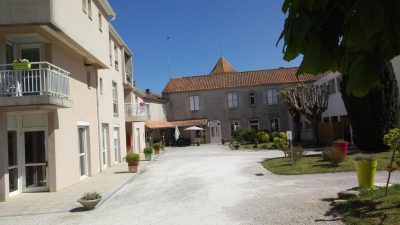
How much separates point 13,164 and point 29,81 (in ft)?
9.66

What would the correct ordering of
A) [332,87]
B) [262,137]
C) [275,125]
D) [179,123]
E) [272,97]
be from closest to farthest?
[332,87]
[262,137]
[275,125]
[272,97]
[179,123]

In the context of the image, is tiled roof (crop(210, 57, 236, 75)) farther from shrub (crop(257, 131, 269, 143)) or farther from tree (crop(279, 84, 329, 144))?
tree (crop(279, 84, 329, 144))

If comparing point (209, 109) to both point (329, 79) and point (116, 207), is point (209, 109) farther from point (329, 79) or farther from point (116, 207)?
point (116, 207)

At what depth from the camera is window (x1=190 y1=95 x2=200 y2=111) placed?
5662 centimetres

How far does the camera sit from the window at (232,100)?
181 feet

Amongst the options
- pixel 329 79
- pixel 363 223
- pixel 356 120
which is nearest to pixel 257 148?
pixel 329 79

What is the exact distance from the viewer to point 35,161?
1655 cm

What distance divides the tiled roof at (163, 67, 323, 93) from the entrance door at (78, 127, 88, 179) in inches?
1398

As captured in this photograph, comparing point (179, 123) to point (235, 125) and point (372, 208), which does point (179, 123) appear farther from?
point (372, 208)

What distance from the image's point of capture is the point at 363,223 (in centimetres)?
826

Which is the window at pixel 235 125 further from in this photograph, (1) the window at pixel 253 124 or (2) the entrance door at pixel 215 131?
(2) the entrance door at pixel 215 131

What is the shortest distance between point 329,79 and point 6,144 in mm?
29903

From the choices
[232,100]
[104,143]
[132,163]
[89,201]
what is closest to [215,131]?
[232,100]

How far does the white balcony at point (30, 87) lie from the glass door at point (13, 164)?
5.43 feet
